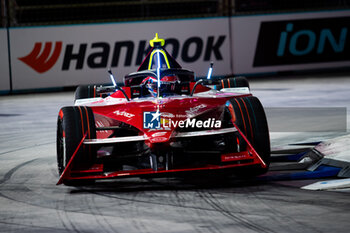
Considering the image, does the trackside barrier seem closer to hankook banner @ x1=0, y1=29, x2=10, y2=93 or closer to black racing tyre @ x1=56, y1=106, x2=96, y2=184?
hankook banner @ x1=0, y1=29, x2=10, y2=93

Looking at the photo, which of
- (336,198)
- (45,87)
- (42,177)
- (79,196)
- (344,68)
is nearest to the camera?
(336,198)

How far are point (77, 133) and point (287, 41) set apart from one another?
603 inches

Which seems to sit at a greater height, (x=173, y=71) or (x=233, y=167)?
(x=173, y=71)

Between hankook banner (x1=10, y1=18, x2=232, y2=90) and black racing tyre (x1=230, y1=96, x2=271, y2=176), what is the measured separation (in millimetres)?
12838

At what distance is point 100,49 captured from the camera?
1939 centimetres

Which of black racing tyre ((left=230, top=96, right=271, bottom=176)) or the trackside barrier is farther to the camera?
the trackside barrier

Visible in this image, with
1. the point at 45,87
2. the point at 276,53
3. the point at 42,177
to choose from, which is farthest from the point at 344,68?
the point at 42,177

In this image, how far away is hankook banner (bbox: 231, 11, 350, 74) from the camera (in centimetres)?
2100

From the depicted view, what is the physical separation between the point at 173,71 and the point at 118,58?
11.4 m

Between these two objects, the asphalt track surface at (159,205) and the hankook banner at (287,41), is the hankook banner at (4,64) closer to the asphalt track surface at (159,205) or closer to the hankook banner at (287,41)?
the hankook banner at (287,41)

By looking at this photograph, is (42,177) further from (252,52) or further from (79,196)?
(252,52)

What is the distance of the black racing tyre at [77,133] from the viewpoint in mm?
6555

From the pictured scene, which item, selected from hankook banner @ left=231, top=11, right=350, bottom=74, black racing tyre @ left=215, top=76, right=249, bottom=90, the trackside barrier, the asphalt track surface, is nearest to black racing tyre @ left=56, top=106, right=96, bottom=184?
the asphalt track surface

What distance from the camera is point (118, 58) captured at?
64.3ft
